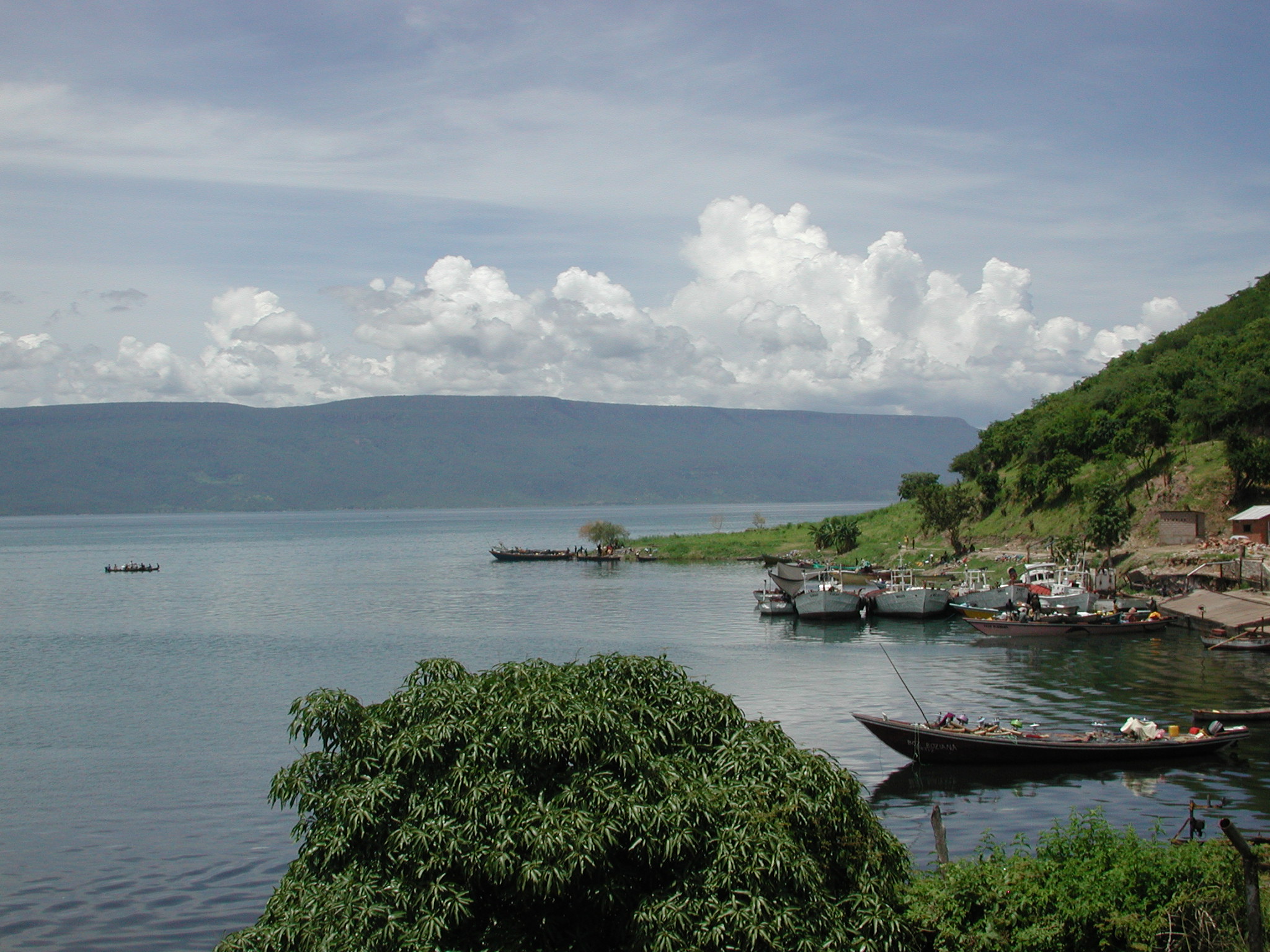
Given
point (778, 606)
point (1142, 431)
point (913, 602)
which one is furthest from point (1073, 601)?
point (1142, 431)

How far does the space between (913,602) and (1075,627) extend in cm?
1528

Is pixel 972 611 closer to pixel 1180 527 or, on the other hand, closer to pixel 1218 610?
pixel 1218 610

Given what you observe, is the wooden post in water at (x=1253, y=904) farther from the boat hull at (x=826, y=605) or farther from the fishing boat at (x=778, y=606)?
the fishing boat at (x=778, y=606)

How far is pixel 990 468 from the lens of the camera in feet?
431

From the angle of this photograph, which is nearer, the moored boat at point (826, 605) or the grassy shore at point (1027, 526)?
the moored boat at point (826, 605)

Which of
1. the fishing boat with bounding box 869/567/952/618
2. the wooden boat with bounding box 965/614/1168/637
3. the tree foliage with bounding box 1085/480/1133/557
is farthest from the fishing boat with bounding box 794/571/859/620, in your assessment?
the tree foliage with bounding box 1085/480/1133/557

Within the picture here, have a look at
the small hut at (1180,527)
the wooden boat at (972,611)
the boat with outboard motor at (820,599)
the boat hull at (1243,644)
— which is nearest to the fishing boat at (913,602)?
the wooden boat at (972,611)

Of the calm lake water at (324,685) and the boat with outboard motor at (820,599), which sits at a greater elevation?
the boat with outboard motor at (820,599)

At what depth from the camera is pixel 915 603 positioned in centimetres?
7831

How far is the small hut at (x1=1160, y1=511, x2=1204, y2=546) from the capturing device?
81.8 m

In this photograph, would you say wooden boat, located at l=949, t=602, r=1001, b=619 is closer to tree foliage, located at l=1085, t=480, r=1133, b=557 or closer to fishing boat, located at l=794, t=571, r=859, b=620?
fishing boat, located at l=794, t=571, r=859, b=620

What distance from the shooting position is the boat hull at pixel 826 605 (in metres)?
77.9

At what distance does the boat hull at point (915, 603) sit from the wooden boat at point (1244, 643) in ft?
71.0

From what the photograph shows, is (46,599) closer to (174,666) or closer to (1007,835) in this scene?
(174,666)
